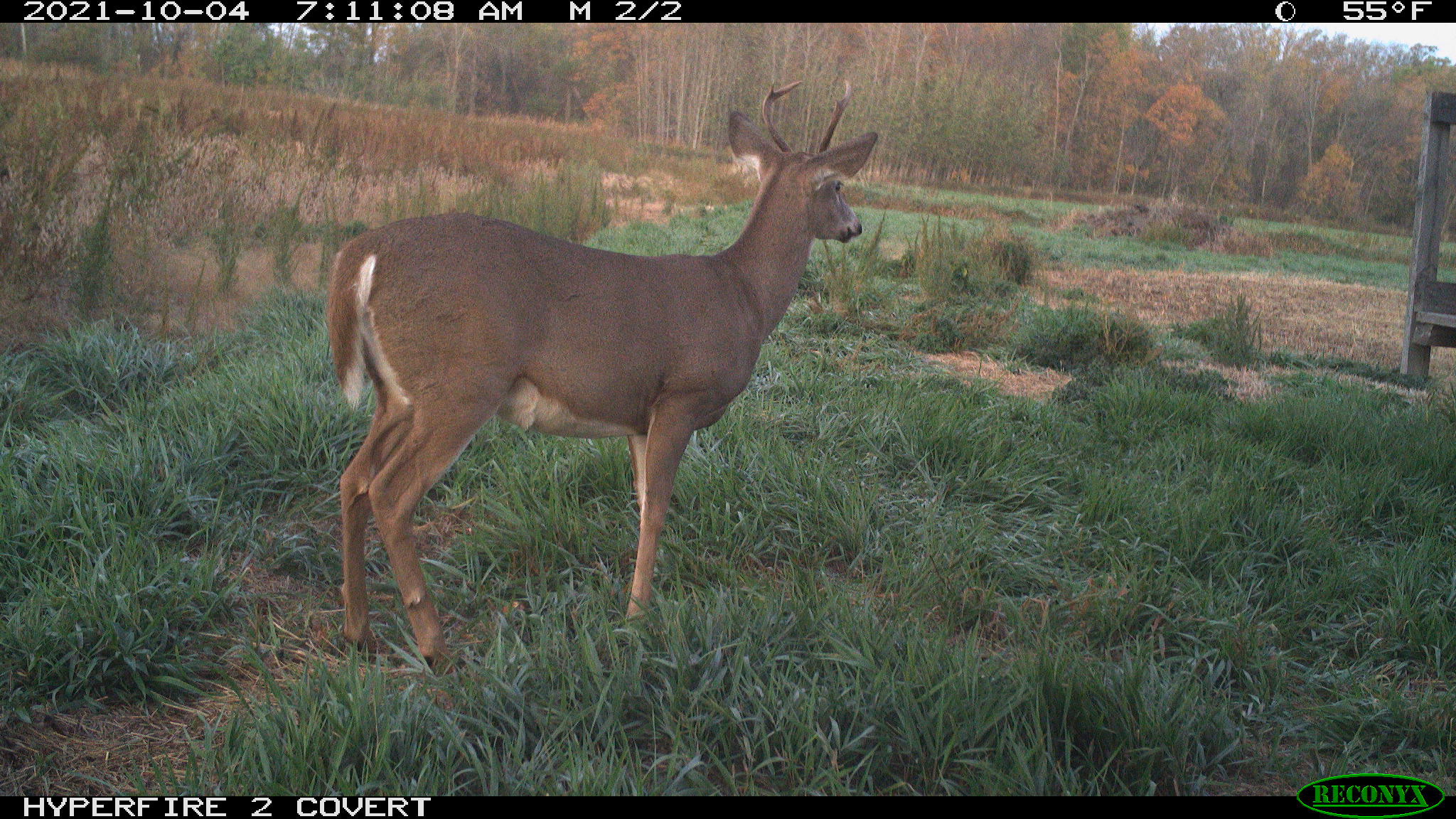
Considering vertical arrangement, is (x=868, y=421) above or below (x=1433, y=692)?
above

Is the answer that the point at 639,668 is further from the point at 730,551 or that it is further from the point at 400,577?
the point at 730,551

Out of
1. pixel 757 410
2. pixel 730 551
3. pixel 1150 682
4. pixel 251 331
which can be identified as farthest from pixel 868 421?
pixel 251 331

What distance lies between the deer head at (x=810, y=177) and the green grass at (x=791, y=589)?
110 centimetres

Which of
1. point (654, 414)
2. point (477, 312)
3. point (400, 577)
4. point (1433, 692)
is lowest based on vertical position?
point (1433, 692)

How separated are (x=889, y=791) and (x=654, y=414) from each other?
1401 millimetres

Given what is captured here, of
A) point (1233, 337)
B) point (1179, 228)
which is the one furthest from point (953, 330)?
point (1179, 228)

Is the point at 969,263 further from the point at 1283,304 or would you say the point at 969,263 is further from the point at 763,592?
the point at 763,592

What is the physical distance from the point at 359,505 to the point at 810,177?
191 cm

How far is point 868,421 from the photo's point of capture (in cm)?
500

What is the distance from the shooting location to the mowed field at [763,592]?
2432 mm

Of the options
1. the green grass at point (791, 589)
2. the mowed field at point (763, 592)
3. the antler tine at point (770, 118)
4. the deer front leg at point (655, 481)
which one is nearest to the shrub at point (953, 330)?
the mowed field at point (763, 592)

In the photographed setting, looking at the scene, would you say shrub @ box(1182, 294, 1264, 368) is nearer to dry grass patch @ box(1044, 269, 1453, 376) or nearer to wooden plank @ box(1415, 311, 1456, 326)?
dry grass patch @ box(1044, 269, 1453, 376)
